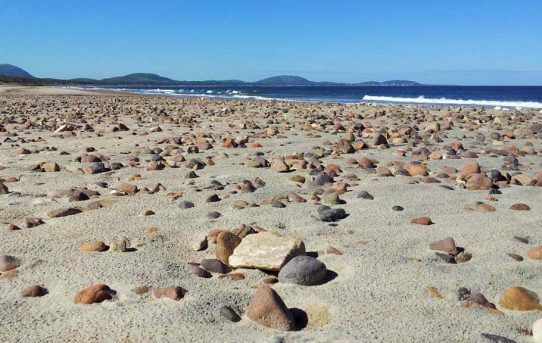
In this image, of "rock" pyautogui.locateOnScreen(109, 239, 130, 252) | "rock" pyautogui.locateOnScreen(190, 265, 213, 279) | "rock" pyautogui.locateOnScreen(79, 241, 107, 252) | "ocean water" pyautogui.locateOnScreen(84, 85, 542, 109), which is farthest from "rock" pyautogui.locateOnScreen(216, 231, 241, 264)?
"ocean water" pyautogui.locateOnScreen(84, 85, 542, 109)

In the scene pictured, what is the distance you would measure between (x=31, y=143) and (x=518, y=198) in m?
5.68

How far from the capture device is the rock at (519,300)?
6.64 ft

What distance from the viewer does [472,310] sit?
6.56 ft

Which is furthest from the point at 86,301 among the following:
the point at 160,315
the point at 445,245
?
the point at 445,245

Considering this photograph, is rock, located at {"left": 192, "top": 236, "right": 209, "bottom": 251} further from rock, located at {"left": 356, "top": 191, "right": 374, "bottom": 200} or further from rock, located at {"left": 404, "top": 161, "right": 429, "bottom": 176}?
rock, located at {"left": 404, "top": 161, "right": 429, "bottom": 176}

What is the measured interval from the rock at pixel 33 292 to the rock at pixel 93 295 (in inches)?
6.3

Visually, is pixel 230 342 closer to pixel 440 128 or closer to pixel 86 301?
pixel 86 301

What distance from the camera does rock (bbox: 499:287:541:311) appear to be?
2025 mm

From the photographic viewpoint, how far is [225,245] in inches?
Result: 99.7

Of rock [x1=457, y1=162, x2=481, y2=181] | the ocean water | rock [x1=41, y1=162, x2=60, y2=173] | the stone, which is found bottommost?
the ocean water

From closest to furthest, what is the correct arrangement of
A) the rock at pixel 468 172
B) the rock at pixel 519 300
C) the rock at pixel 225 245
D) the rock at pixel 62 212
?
the rock at pixel 519 300 → the rock at pixel 225 245 → the rock at pixel 62 212 → the rock at pixel 468 172

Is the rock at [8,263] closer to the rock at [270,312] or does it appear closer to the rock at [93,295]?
the rock at [93,295]

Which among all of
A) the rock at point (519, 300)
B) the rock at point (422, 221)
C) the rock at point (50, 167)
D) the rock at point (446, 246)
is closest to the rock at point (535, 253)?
the rock at point (446, 246)

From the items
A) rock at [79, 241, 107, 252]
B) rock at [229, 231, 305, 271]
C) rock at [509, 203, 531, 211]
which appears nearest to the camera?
rock at [229, 231, 305, 271]
